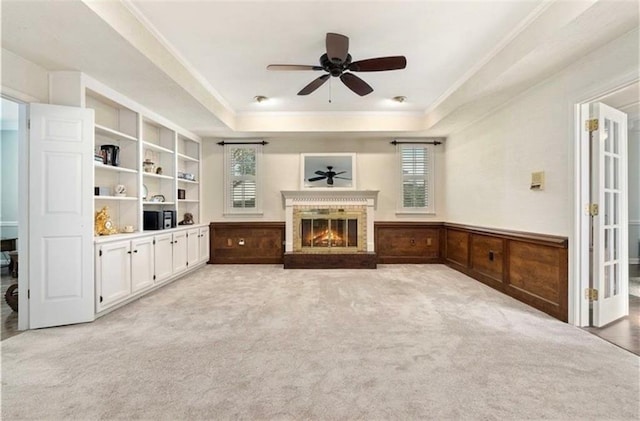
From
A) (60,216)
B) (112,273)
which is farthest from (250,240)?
(60,216)

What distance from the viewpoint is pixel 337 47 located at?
8.79 ft

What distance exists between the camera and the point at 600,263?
281 centimetres

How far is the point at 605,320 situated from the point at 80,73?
5.74 m

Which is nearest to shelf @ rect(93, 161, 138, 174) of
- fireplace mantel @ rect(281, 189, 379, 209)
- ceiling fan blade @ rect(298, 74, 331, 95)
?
ceiling fan blade @ rect(298, 74, 331, 95)

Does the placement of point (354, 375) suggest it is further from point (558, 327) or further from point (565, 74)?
point (565, 74)

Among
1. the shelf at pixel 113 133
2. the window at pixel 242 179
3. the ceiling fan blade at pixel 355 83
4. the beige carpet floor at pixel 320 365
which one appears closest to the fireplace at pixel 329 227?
the window at pixel 242 179

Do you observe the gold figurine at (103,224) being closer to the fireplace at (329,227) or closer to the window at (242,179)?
the window at (242,179)

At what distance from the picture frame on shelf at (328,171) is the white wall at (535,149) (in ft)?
6.92

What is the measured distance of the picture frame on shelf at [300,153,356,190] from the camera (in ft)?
19.2

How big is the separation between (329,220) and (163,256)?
2.97 m

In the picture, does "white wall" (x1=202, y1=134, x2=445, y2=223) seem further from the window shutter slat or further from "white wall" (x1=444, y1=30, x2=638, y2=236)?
"white wall" (x1=444, y1=30, x2=638, y2=236)

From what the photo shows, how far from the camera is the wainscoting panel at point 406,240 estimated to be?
5898 millimetres

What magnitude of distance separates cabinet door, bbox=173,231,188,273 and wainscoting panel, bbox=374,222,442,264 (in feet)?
11.7

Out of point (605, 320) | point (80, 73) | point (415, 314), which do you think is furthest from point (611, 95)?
point (80, 73)
